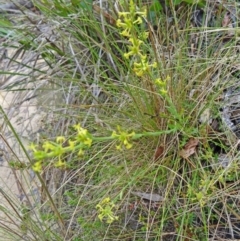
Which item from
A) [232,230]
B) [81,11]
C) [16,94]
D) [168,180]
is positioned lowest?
[232,230]

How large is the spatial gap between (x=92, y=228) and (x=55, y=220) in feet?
0.41

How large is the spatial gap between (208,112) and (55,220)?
0.50 metres

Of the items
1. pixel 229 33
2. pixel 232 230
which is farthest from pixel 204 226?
pixel 229 33

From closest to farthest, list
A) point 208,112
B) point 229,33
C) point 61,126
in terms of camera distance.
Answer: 1. point 208,112
2. point 229,33
3. point 61,126

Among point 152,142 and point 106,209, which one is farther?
point 152,142

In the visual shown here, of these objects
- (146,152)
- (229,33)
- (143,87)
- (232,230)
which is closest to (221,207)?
(232,230)

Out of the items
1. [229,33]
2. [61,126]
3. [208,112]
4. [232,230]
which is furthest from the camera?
[61,126]

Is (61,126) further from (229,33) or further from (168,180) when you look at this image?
(229,33)

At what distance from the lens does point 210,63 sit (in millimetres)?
1474

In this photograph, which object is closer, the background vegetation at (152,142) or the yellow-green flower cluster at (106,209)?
the yellow-green flower cluster at (106,209)

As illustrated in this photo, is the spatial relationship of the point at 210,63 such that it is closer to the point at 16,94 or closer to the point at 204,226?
the point at 204,226

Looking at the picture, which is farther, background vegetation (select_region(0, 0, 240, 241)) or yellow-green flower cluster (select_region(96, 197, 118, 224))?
background vegetation (select_region(0, 0, 240, 241))

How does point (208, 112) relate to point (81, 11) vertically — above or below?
below

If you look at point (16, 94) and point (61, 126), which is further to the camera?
point (16, 94)
